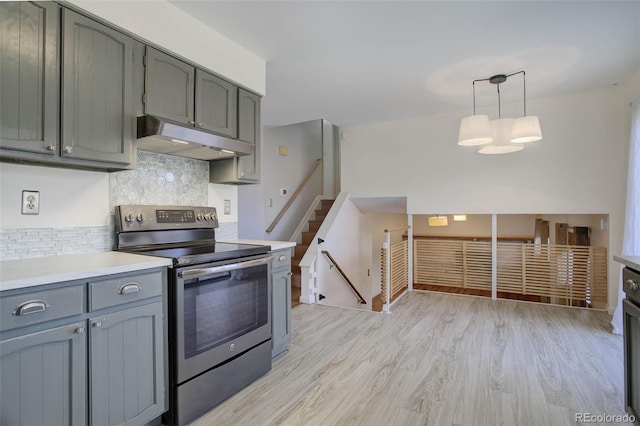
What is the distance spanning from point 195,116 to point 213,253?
103 cm

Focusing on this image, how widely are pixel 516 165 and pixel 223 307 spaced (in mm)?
3830

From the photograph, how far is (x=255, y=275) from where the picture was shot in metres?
2.29

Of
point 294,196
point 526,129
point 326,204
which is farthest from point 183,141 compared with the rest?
point 326,204

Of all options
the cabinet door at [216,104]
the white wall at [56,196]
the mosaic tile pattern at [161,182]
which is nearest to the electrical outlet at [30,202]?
the white wall at [56,196]

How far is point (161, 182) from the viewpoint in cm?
248

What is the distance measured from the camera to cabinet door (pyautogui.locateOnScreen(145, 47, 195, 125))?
208 cm

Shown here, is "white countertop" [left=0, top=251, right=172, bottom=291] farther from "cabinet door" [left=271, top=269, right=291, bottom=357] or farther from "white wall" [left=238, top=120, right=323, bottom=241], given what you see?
"white wall" [left=238, top=120, right=323, bottom=241]

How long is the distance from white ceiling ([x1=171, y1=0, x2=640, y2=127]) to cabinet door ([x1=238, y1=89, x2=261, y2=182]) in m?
0.40

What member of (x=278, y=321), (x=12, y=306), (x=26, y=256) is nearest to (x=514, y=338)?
(x=278, y=321)

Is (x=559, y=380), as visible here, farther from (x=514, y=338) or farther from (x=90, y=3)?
(x=90, y=3)

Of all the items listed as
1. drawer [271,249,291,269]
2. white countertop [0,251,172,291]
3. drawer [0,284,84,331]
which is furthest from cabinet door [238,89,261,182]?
drawer [0,284,84,331]

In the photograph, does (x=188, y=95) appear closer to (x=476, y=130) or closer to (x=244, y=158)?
(x=244, y=158)

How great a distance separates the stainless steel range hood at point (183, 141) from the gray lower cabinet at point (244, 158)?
104mm

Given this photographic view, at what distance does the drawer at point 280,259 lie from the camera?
8.37 ft
